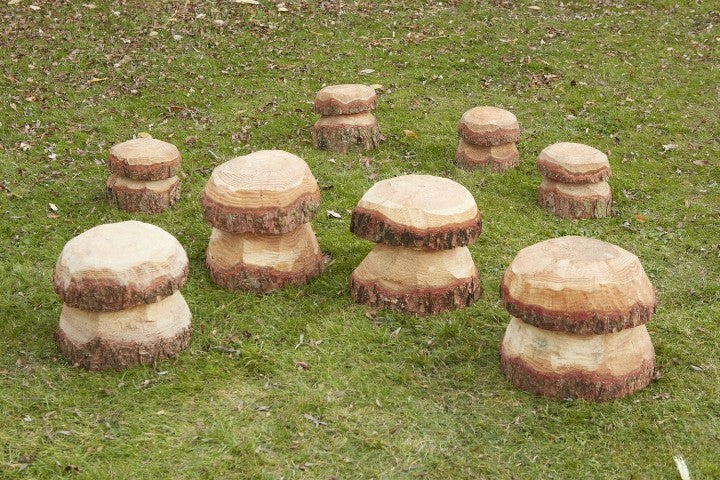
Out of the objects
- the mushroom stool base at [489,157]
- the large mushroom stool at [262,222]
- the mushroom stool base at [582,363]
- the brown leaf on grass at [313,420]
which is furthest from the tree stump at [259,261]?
the mushroom stool base at [489,157]

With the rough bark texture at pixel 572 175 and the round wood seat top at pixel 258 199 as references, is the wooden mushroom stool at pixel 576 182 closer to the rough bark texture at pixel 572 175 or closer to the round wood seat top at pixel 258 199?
the rough bark texture at pixel 572 175

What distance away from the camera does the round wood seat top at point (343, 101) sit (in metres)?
8.85

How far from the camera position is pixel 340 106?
29.0ft

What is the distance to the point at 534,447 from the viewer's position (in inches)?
188

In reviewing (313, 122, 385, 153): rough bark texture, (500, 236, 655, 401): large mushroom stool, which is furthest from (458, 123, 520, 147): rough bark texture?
(500, 236, 655, 401): large mushroom stool

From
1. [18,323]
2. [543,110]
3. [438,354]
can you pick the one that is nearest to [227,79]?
[543,110]

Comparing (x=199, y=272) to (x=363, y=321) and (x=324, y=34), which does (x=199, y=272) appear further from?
(x=324, y=34)

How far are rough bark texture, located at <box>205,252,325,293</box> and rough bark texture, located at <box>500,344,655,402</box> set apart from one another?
201 centimetres

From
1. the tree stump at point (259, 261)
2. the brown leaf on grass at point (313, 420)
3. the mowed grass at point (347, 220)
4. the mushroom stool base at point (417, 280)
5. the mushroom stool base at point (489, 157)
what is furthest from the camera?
the mushroom stool base at point (489, 157)

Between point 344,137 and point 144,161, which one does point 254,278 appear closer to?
point 144,161

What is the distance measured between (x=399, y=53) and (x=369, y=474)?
8.77m

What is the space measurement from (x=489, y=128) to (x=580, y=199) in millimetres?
1294

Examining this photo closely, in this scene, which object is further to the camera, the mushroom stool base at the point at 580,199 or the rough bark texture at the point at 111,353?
the mushroom stool base at the point at 580,199

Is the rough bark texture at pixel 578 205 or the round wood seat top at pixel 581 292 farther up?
the round wood seat top at pixel 581 292
